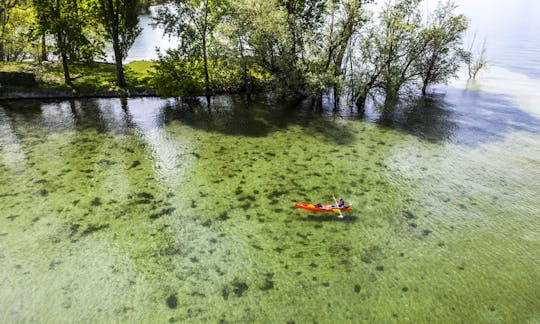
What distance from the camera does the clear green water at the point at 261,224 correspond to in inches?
663

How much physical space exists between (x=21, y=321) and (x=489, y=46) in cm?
12334

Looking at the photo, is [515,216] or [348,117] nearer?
[515,216]

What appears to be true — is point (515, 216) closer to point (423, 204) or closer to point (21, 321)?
point (423, 204)

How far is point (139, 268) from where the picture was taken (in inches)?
740

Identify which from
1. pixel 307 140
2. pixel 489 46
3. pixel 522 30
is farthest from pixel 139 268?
pixel 522 30

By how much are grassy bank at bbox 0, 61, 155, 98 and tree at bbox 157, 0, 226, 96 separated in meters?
6.28

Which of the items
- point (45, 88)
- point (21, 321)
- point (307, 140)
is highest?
point (45, 88)

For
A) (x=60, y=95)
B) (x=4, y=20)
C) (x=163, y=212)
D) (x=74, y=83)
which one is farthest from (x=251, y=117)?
(x=4, y=20)

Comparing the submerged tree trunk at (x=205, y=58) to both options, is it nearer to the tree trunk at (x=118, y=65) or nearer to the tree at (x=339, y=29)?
the tree trunk at (x=118, y=65)

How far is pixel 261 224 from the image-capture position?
22.7m

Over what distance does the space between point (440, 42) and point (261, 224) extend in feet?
141

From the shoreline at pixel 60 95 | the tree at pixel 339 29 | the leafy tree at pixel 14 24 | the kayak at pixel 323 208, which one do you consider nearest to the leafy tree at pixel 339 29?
the tree at pixel 339 29

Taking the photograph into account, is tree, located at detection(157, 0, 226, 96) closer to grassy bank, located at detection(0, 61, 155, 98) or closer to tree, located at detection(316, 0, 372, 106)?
grassy bank, located at detection(0, 61, 155, 98)

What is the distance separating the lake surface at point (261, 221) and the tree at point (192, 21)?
40.4ft
